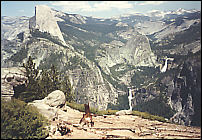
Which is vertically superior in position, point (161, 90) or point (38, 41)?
point (38, 41)

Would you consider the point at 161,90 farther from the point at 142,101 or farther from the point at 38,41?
the point at 38,41

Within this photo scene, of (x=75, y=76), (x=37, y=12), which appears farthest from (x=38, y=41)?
(x=37, y=12)

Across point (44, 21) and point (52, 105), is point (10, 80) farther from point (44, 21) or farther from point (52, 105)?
point (44, 21)

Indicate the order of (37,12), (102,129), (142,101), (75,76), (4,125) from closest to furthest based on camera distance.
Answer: (4,125) → (102,129) → (75,76) → (142,101) → (37,12)

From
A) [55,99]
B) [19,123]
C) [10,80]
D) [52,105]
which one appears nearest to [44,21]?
[55,99]

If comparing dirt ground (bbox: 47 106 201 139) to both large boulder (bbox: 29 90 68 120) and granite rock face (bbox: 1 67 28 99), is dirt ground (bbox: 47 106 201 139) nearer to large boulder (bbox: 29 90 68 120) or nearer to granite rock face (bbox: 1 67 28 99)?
large boulder (bbox: 29 90 68 120)

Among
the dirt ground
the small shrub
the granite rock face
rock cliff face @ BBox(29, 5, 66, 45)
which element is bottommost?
the dirt ground

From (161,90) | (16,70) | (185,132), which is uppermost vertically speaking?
(16,70)

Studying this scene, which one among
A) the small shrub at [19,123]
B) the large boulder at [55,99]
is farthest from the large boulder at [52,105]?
the small shrub at [19,123]

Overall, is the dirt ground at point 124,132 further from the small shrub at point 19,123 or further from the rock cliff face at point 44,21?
the rock cliff face at point 44,21

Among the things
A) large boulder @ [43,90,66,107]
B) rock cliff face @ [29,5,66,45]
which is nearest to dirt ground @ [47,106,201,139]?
large boulder @ [43,90,66,107]
